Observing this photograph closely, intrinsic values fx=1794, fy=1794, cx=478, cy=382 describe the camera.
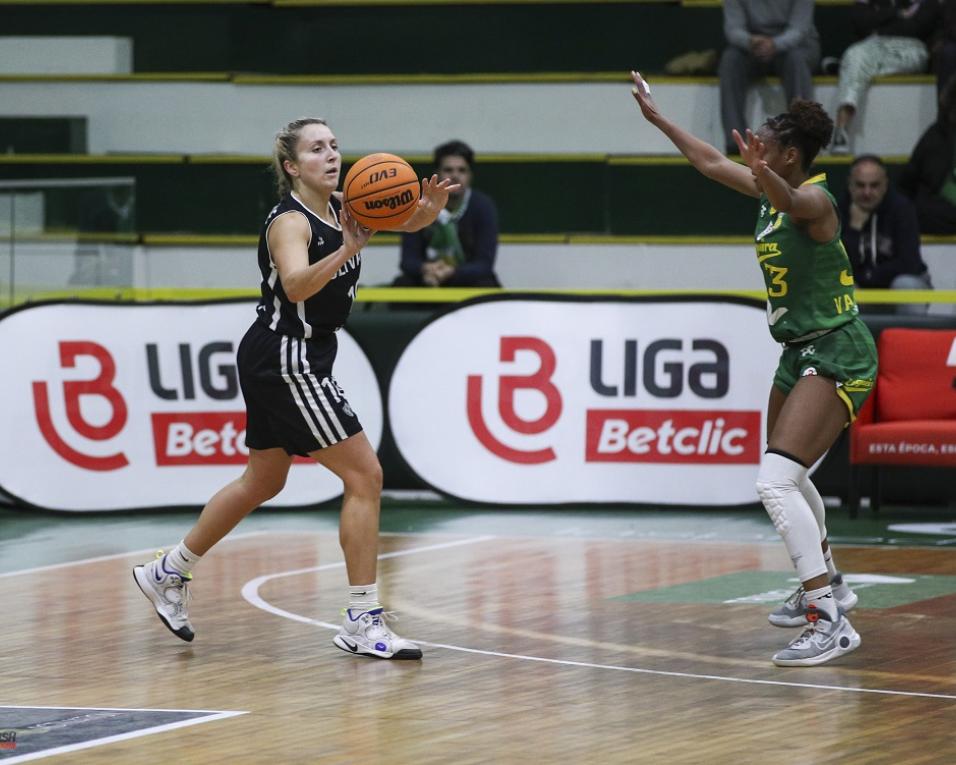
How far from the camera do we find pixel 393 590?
28.9 feet

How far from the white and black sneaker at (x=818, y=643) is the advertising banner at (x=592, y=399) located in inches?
178

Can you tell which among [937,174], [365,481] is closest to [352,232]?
[365,481]

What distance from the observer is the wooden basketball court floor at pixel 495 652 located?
223 inches

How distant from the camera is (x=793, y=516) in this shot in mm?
6961

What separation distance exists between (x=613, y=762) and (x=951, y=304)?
7152 millimetres

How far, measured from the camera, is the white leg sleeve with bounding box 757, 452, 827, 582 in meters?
6.96

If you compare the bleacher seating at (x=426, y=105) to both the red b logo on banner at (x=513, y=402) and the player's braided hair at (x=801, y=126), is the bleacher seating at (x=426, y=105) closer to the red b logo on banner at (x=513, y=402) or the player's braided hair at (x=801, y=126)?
the red b logo on banner at (x=513, y=402)

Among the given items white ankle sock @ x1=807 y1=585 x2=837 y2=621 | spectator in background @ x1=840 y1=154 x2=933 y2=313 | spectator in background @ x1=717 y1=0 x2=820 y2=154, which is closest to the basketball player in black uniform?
white ankle sock @ x1=807 y1=585 x2=837 y2=621

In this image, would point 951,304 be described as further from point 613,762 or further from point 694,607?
point 613,762

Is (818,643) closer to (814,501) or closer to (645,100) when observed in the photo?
(814,501)

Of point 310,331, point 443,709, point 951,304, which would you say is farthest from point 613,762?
point 951,304

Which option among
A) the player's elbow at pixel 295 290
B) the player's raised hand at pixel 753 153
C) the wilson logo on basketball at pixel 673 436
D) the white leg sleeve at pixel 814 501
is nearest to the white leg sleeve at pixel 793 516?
the white leg sleeve at pixel 814 501

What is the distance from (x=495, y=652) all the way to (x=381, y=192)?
6.27ft

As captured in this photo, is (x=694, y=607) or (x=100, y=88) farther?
(x=100, y=88)
